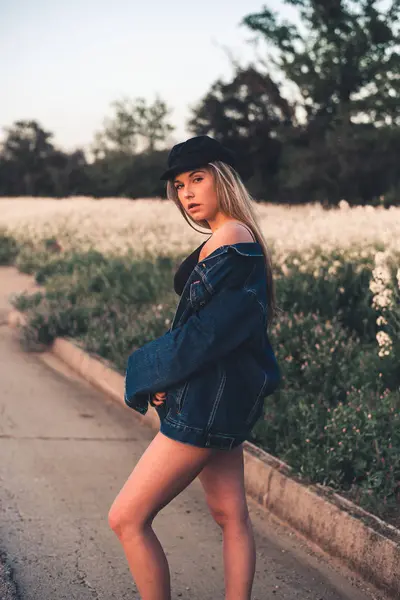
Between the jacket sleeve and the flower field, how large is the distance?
2.17ft

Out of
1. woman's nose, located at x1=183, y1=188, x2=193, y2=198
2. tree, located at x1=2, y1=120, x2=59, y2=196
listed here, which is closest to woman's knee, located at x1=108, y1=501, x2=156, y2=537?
woman's nose, located at x1=183, y1=188, x2=193, y2=198

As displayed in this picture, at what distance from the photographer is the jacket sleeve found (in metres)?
2.25

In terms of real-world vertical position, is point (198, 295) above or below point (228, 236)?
below

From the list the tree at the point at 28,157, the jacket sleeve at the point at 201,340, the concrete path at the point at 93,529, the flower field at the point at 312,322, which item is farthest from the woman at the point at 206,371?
the tree at the point at 28,157

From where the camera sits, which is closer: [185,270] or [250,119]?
[185,270]

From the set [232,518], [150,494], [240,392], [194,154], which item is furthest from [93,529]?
[194,154]

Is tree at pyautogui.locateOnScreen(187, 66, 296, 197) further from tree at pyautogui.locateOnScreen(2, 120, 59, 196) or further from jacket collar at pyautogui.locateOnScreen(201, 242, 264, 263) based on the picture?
jacket collar at pyautogui.locateOnScreen(201, 242, 264, 263)

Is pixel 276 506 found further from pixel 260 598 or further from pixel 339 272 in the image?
pixel 339 272

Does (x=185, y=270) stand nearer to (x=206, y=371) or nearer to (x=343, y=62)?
(x=206, y=371)

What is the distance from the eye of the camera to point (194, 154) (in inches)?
97.1

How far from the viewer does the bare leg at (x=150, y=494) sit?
93.2 inches

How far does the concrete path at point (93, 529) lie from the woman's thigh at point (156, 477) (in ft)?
3.50

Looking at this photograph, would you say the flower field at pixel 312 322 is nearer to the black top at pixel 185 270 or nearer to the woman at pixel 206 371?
the black top at pixel 185 270

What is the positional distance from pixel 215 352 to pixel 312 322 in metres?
4.20
